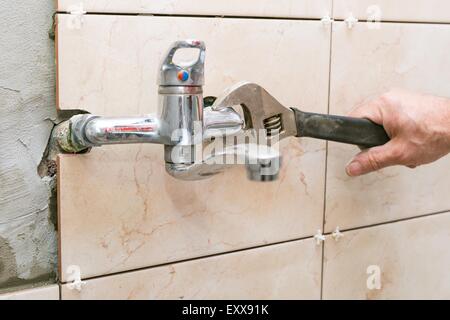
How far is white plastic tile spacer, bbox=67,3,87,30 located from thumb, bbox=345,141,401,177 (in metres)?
0.38

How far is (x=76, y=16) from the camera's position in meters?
0.58

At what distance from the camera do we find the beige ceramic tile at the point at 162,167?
0.60m

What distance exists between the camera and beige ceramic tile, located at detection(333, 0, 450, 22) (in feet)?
2.43

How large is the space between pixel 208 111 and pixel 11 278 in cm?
28

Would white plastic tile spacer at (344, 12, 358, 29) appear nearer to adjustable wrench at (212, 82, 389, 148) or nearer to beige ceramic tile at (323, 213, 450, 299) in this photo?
adjustable wrench at (212, 82, 389, 148)

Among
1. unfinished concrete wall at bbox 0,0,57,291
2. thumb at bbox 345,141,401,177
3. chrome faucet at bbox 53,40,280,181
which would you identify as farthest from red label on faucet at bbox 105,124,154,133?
thumb at bbox 345,141,401,177

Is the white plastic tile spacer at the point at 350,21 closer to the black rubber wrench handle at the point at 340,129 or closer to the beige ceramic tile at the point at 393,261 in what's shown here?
the black rubber wrench handle at the point at 340,129

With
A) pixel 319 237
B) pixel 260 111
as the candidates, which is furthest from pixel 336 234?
pixel 260 111

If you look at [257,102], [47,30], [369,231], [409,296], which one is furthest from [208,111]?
[409,296]

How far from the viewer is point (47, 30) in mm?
586

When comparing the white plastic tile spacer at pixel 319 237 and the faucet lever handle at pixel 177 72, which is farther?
the white plastic tile spacer at pixel 319 237

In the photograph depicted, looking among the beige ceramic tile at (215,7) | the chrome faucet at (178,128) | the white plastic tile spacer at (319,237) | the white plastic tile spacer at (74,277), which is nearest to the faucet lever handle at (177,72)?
the chrome faucet at (178,128)

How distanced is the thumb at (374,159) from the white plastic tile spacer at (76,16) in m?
0.38

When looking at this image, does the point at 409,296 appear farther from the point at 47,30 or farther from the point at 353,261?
the point at 47,30
